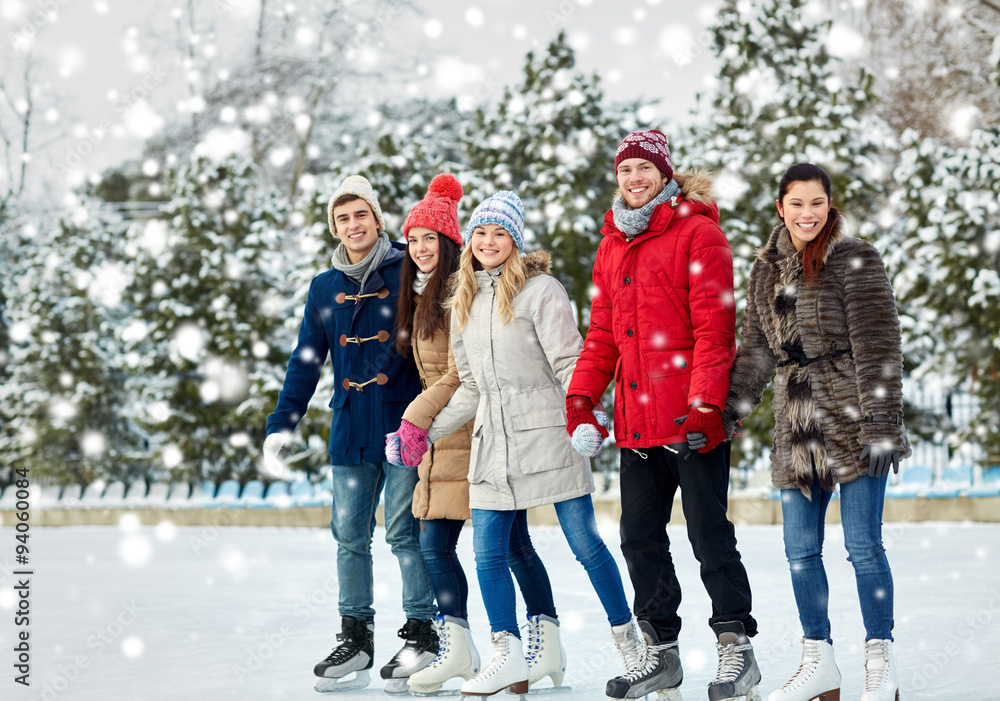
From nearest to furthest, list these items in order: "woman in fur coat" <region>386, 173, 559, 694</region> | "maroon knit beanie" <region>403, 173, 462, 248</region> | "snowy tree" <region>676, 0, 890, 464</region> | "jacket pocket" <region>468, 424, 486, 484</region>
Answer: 1. "jacket pocket" <region>468, 424, 486, 484</region>
2. "woman in fur coat" <region>386, 173, 559, 694</region>
3. "maroon knit beanie" <region>403, 173, 462, 248</region>
4. "snowy tree" <region>676, 0, 890, 464</region>

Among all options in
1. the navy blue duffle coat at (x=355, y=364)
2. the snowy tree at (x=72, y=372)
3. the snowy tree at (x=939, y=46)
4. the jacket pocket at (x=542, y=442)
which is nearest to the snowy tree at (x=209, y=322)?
the snowy tree at (x=72, y=372)

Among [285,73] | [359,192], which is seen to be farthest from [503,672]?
[285,73]

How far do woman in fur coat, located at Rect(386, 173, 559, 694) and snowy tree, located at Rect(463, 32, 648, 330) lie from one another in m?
8.62

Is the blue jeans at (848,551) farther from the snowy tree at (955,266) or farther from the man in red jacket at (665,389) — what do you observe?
the snowy tree at (955,266)

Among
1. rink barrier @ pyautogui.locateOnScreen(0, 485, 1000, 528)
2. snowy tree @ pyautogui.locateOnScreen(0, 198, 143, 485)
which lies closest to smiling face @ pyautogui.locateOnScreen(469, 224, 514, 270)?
rink barrier @ pyautogui.locateOnScreen(0, 485, 1000, 528)

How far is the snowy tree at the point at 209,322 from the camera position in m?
14.7

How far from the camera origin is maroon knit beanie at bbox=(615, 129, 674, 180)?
11.7ft

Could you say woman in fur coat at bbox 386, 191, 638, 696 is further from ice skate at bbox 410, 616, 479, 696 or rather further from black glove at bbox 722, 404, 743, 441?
black glove at bbox 722, 404, 743, 441

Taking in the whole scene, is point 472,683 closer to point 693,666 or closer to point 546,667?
point 546,667

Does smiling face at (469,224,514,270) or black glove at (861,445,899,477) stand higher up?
smiling face at (469,224,514,270)

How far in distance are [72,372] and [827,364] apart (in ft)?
52.8

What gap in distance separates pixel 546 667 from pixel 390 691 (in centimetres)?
57

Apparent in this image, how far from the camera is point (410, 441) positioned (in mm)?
3809

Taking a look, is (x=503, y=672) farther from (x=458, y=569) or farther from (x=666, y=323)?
(x=666, y=323)
